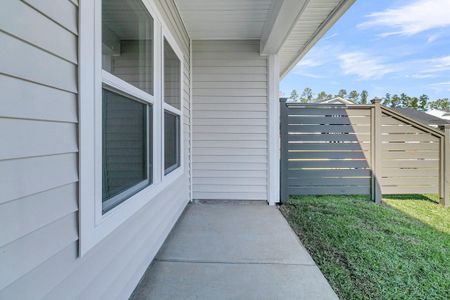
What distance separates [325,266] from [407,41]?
24.0 m

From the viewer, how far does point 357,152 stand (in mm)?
4641

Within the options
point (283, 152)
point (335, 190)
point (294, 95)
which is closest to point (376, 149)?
point (335, 190)

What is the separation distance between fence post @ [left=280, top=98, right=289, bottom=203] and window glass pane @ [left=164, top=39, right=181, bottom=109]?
1790mm

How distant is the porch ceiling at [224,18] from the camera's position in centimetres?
335

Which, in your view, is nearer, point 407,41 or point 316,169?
point 316,169

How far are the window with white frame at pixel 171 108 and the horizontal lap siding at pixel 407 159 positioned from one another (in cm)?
341

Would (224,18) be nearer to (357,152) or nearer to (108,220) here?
(357,152)

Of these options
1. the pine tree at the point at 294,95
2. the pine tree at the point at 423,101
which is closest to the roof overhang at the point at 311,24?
the pine tree at the point at 423,101

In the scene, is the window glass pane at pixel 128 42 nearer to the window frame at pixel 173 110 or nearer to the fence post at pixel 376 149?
the window frame at pixel 173 110

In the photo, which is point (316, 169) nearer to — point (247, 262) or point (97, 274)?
point (247, 262)

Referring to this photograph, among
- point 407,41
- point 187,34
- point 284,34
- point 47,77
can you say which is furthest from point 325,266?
point 407,41

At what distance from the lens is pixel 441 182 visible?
4.51 m

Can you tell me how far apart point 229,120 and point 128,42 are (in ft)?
8.98

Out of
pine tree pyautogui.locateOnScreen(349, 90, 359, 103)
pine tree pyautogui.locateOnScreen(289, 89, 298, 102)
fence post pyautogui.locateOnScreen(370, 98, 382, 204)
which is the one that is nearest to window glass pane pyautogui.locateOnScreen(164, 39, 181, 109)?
fence post pyautogui.locateOnScreen(370, 98, 382, 204)
